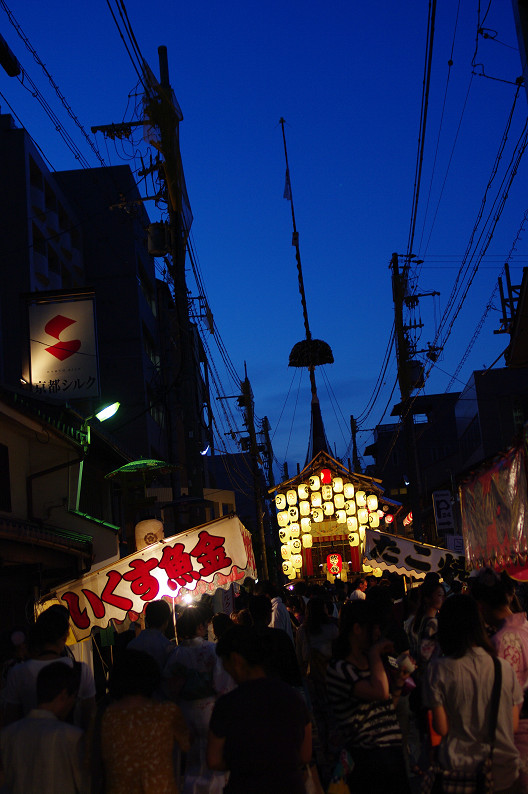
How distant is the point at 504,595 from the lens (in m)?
6.18

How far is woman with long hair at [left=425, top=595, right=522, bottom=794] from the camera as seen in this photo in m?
4.80

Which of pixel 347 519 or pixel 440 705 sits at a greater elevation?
pixel 347 519

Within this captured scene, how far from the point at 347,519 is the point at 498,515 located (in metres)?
17.2

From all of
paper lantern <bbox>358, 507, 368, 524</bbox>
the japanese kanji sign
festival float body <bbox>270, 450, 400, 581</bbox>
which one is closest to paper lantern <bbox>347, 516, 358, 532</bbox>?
festival float body <bbox>270, 450, 400, 581</bbox>

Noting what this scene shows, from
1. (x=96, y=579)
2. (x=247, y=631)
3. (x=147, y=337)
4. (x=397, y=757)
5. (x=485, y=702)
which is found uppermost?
(x=147, y=337)

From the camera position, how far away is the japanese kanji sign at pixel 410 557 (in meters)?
18.0

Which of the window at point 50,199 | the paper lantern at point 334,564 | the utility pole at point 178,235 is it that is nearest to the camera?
the utility pole at point 178,235

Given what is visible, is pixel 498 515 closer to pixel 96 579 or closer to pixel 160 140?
pixel 96 579

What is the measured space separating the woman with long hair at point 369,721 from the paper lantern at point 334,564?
73.9 feet

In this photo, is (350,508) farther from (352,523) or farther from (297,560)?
(297,560)

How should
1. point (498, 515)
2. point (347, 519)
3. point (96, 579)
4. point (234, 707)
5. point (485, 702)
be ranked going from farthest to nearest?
point (347, 519), point (96, 579), point (498, 515), point (485, 702), point (234, 707)

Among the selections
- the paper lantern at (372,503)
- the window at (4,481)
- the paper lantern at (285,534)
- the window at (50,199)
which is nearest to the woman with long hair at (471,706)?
the window at (4,481)

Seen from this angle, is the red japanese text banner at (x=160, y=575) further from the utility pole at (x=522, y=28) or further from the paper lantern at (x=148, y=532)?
the utility pole at (x=522, y=28)

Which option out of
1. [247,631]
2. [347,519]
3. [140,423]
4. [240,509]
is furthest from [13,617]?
[240,509]
